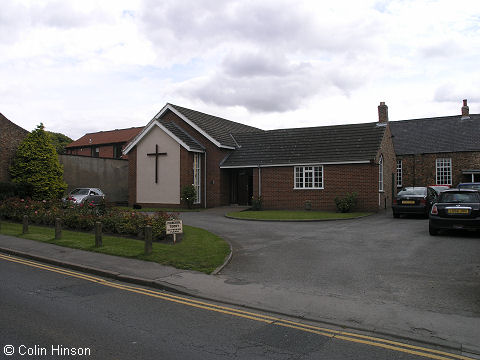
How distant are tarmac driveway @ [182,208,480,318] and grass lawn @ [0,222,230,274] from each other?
0.58 metres

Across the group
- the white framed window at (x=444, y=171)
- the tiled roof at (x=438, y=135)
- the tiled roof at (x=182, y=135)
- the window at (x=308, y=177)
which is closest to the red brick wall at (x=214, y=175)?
the tiled roof at (x=182, y=135)

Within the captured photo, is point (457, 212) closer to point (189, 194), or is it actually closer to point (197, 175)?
point (189, 194)

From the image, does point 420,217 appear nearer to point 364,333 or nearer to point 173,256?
point 173,256

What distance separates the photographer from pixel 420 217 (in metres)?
20.2

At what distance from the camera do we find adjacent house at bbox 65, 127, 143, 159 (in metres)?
55.4

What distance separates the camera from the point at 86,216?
1530 cm

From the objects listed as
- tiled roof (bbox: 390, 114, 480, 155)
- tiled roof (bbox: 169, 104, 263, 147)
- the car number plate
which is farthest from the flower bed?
tiled roof (bbox: 390, 114, 480, 155)

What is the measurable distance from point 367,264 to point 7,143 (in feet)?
76.7

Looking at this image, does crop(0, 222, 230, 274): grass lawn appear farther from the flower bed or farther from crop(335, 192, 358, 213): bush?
crop(335, 192, 358, 213): bush

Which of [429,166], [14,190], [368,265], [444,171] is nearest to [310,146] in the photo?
[368,265]

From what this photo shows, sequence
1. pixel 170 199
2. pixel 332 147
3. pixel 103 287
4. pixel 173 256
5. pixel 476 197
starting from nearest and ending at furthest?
pixel 103 287
pixel 173 256
pixel 476 197
pixel 332 147
pixel 170 199

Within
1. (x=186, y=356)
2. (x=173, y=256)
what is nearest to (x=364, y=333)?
(x=186, y=356)

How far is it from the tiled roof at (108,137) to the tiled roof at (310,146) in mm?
29934

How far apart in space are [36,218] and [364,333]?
15616 mm
